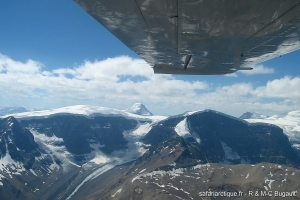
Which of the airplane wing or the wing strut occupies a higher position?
the airplane wing

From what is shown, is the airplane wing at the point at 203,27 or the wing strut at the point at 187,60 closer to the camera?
the airplane wing at the point at 203,27

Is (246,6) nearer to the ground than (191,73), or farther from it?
farther from it

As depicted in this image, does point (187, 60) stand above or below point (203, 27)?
below

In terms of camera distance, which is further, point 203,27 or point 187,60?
point 187,60

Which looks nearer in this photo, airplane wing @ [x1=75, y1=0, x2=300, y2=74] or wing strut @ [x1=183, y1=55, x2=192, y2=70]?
airplane wing @ [x1=75, y1=0, x2=300, y2=74]

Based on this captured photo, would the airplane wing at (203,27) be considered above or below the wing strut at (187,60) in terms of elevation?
above

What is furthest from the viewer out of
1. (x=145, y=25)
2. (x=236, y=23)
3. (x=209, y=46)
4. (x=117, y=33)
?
(x=209, y=46)

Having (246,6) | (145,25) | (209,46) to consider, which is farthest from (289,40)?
(145,25)

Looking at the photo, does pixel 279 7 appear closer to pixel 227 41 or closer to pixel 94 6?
pixel 227 41
